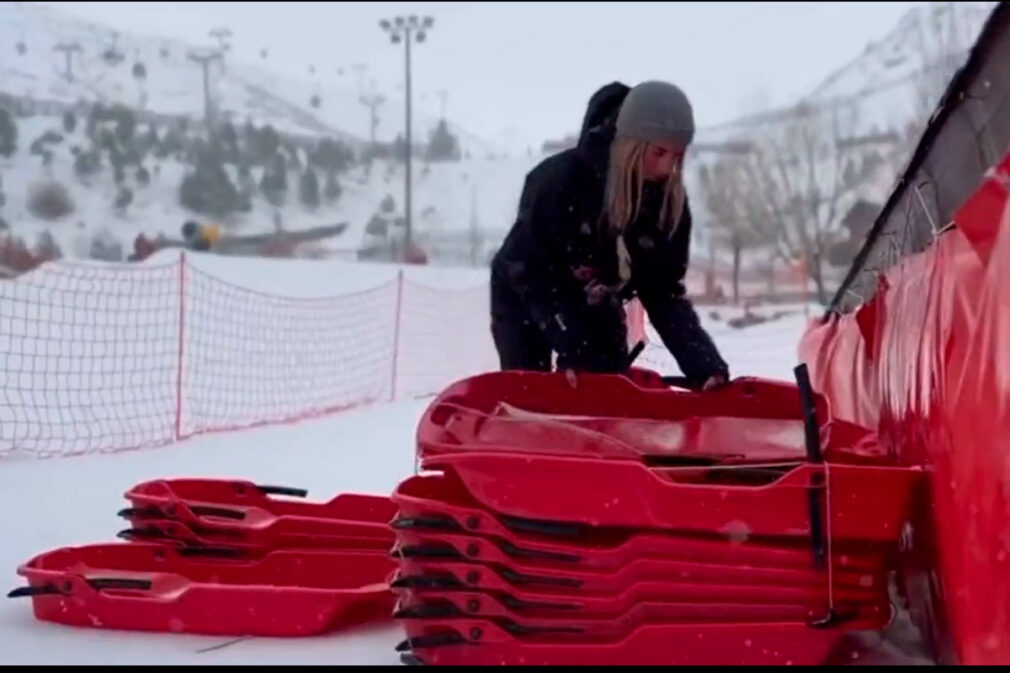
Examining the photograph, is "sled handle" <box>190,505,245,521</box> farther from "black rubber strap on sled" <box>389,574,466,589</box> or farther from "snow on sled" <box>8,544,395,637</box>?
"black rubber strap on sled" <box>389,574,466,589</box>

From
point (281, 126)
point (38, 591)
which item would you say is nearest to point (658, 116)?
point (38, 591)

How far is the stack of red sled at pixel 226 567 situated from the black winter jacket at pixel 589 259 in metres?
0.78

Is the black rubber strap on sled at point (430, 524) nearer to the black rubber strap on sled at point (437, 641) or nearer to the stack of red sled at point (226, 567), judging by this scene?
the black rubber strap on sled at point (437, 641)

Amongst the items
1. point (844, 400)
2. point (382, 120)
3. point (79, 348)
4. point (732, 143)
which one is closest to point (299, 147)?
point (382, 120)

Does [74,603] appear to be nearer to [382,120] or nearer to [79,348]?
[79,348]

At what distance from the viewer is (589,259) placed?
3.67m

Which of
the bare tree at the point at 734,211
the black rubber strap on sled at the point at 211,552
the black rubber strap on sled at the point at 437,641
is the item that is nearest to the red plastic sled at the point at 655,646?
the black rubber strap on sled at the point at 437,641

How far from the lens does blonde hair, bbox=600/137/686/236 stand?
337 centimetres

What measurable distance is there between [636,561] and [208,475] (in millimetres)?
4244

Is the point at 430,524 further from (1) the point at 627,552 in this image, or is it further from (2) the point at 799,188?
(2) the point at 799,188

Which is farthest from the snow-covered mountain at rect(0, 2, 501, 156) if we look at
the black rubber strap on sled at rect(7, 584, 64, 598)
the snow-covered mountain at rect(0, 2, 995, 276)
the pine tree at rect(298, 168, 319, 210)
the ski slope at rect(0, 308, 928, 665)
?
the black rubber strap on sled at rect(7, 584, 64, 598)

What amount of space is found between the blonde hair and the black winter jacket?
0.11 ft

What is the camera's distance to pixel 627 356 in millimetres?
3979

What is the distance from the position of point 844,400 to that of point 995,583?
291 cm
